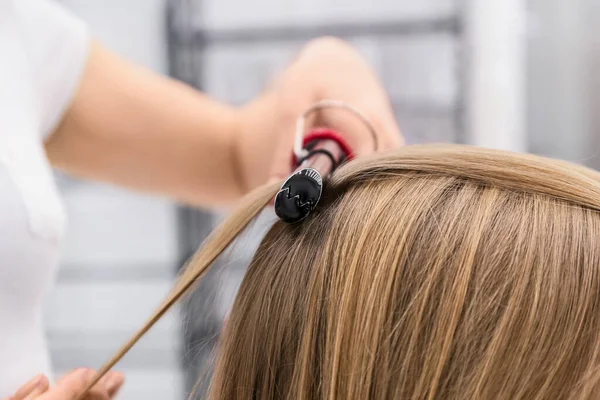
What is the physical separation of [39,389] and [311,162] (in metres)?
0.32

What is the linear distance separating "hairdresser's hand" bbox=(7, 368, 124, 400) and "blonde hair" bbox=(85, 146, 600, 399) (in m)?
0.07

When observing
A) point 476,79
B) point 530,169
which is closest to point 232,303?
point 530,169

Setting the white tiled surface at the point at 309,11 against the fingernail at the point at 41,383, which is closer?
the fingernail at the point at 41,383

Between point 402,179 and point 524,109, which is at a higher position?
point 524,109

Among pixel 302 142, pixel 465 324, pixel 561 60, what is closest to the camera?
pixel 465 324

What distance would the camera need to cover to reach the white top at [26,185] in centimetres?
71

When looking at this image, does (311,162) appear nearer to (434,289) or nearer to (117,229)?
(434,289)

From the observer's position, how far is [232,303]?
627 millimetres

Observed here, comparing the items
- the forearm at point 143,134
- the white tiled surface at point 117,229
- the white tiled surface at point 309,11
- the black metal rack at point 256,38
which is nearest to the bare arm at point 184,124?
the forearm at point 143,134

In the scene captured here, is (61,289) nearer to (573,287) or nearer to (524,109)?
(524,109)

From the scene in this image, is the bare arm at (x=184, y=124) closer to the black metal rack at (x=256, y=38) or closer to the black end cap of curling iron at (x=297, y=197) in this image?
the black end cap of curling iron at (x=297, y=197)

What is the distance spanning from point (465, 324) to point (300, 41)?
1614 millimetres

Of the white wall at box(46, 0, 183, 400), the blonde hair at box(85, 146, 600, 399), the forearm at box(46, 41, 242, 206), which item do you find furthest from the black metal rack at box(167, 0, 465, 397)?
the blonde hair at box(85, 146, 600, 399)

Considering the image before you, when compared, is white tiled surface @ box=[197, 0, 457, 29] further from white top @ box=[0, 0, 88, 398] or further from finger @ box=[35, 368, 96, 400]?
finger @ box=[35, 368, 96, 400]
